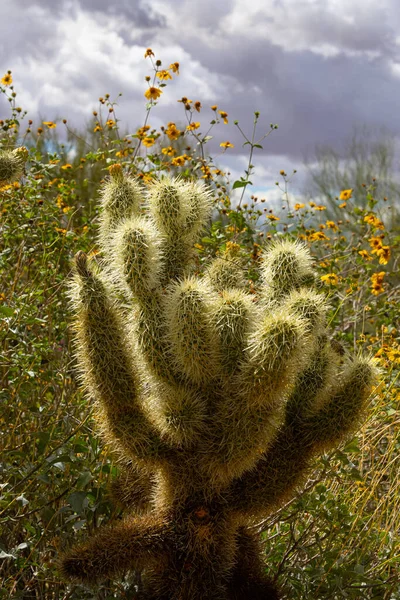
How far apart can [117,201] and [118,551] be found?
135 centimetres

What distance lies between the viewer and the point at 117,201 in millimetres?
3082

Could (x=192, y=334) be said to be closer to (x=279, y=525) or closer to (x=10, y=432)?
(x=10, y=432)

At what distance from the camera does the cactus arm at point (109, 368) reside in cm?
264

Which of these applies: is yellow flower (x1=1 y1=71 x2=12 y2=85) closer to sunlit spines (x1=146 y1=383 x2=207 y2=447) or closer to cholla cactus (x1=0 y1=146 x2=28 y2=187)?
cholla cactus (x1=0 y1=146 x2=28 y2=187)

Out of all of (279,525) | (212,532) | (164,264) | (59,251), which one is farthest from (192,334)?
(59,251)

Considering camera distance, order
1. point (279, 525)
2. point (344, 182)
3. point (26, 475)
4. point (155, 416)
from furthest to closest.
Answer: point (344, 182), point (279, 525), point (26, 475), point (155, 416)

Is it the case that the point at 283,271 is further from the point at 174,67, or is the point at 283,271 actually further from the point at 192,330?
the point at 174,67

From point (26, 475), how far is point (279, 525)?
138 cm

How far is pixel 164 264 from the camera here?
2.94 m

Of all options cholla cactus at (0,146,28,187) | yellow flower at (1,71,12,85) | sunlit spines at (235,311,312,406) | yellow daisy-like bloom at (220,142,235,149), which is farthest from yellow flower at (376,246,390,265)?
yellow flower at (1,71,12,85)

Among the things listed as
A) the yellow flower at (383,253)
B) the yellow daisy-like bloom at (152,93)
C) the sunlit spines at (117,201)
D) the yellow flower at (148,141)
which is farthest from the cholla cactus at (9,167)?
the yellow flower at (383,253)

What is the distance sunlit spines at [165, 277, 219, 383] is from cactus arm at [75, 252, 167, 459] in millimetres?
207

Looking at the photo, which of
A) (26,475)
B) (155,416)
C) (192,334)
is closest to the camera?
(192,334)

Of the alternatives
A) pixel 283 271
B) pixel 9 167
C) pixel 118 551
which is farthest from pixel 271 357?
pixel 9 167
